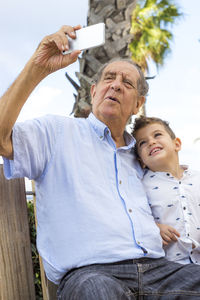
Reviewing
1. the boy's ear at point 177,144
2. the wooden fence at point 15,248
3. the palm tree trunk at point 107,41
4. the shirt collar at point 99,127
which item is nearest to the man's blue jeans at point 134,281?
the wooden fence at point 15,248

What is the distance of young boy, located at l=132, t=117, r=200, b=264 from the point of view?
7.14 feet

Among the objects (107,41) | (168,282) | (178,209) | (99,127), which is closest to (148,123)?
(99,127)

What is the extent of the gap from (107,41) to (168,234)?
2791 millimetres

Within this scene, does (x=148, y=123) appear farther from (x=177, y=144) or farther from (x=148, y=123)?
(x=177, y=144)

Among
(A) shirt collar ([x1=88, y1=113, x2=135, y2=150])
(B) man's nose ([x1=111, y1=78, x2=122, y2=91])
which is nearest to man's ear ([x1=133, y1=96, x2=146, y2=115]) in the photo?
(B) man's nose ([x1=111, y1=78, x2=122, y2=91])

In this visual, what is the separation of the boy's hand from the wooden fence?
26.3 inches

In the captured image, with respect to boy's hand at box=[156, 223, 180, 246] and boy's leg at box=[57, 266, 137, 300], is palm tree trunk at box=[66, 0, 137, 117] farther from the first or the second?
boy's leg at box=[57, 266, 137, 300]

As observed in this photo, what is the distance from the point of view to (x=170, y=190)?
7.54 feet

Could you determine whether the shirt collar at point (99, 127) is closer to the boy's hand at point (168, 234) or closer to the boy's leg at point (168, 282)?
the boy's hand at point (168, 234)

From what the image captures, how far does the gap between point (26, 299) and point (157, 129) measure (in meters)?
1.30

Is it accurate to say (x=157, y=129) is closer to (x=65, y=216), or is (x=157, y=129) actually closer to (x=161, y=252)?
(x=161, y=252)

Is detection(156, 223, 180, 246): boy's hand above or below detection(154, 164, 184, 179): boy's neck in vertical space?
below

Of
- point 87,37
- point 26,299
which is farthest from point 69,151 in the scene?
point 26,299

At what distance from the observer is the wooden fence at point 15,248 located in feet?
6.09
